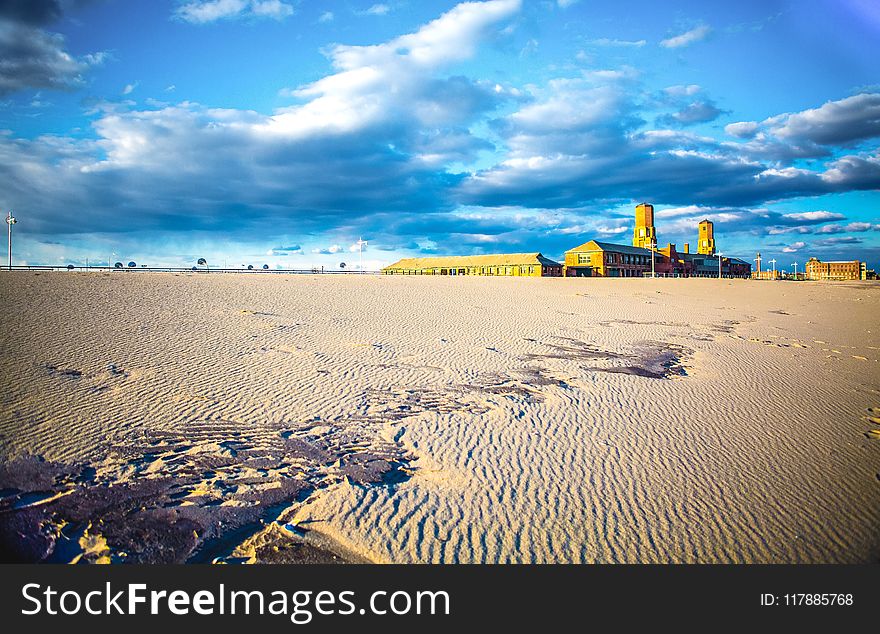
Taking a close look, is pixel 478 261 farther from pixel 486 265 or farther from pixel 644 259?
pixel 644 259

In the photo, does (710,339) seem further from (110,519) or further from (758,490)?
(110,519)

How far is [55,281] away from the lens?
20766mm

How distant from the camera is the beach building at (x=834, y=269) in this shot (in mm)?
88863

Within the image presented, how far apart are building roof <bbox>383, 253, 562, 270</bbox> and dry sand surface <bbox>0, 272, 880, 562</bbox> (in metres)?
57.2

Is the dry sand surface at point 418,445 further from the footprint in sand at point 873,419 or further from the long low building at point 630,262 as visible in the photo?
the long low building at point 630,262

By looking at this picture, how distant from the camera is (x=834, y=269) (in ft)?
324

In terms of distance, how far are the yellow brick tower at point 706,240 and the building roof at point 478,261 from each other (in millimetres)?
69307

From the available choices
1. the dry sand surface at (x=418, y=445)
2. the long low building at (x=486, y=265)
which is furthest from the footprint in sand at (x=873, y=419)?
the long low building at (x=486, y=265)

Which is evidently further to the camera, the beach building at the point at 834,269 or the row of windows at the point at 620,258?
the beach building at the point at 834,269

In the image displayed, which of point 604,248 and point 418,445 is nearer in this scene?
point 418,445

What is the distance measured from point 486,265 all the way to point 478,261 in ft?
13.4

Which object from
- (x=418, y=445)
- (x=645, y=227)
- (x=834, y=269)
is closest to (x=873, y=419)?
(x=418, y=445)

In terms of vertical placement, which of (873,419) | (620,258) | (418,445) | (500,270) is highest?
(620,258)

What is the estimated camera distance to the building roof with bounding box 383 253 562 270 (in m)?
70.8
